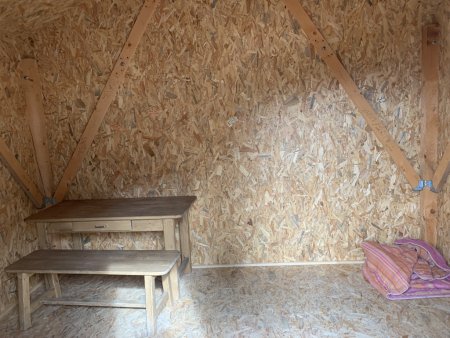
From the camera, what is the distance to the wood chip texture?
331 cm

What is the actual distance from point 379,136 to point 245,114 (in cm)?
120

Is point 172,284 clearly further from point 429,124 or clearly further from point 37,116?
point 429,124

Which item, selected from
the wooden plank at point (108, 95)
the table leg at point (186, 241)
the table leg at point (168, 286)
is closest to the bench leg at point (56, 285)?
the wooden plank at point (108, 95)

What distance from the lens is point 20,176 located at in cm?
331

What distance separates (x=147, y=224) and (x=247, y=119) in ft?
4.17

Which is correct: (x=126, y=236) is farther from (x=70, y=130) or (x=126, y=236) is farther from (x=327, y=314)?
(x=327, y=314)

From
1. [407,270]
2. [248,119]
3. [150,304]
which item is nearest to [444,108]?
[407,270]

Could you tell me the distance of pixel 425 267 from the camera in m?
3.16

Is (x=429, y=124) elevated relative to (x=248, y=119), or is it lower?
lower

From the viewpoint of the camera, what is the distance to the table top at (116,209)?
10.1ft

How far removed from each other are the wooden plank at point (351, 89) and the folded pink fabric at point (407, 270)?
22.8 inches

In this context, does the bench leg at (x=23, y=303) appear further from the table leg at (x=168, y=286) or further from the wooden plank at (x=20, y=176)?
the table leg at (x=168, y=286)

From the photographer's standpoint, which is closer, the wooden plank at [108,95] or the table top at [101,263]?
the table top at [101,263]

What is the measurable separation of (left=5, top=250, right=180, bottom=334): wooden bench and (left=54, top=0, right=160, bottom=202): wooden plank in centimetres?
79
